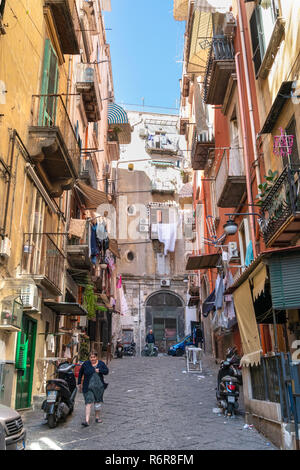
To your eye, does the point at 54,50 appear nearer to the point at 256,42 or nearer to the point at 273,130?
the point at 256,42

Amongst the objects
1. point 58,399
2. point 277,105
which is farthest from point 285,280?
point 58,399

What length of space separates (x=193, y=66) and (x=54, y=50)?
30.7ft

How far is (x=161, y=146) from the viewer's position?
133 ft

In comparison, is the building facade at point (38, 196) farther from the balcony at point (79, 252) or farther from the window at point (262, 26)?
the window at point (262, 26)

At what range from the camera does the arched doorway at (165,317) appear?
3350 centimetres

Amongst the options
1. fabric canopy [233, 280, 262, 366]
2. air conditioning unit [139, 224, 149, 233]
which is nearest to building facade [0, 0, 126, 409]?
fabric canopy [233, 280, 262, 366]

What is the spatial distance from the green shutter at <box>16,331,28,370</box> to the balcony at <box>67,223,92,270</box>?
5.55m

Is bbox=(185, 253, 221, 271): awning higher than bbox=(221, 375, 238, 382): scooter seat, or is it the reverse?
bbox=(185, 253, 221, 271): awning

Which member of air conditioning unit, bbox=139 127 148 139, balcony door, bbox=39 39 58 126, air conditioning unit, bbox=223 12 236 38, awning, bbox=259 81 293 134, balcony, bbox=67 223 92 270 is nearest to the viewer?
awning, bbox=259 81 293 134

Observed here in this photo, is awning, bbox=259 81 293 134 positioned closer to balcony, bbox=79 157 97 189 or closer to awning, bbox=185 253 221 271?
awning, bbox=185 253 221 271

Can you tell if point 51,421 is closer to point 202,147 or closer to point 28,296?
→ point 28,296

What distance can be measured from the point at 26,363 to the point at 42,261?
97.6 inches

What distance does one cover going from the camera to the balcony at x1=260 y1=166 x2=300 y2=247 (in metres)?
7.53
